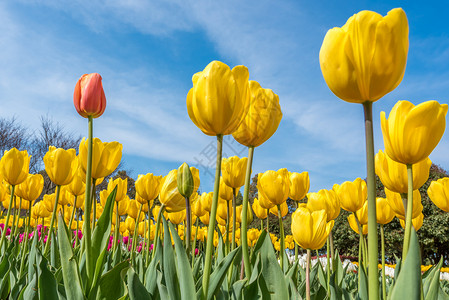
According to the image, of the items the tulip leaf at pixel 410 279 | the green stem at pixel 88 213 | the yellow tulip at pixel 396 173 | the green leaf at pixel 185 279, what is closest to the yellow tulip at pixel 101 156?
the green stem at pixel 88 213

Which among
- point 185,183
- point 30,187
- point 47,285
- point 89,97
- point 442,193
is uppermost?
point 89,97

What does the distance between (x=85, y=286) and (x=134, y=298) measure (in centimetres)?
48

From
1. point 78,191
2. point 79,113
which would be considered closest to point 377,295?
point 79,113

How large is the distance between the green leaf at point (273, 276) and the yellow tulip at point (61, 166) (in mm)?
1229

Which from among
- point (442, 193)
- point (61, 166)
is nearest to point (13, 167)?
point (61, 166)

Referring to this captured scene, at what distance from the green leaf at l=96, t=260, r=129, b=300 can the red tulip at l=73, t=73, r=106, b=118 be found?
1.95 feet

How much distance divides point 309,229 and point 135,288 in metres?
0.79

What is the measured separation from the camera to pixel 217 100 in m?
0.89

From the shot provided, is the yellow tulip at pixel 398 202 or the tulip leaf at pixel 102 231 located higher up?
the yellow tulip at pixel 398 202

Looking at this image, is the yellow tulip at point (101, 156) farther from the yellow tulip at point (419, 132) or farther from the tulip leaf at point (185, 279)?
the yellow tulip at point (419, 132)

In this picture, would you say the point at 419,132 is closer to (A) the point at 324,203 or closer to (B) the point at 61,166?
(A) the point at 324,203

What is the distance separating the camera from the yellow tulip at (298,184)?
2020 millimetres

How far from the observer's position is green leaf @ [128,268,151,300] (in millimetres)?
942

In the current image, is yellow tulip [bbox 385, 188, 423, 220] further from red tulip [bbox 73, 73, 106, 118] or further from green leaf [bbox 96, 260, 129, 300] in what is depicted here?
red tulip [bbox 73, 73, 106, 118]
